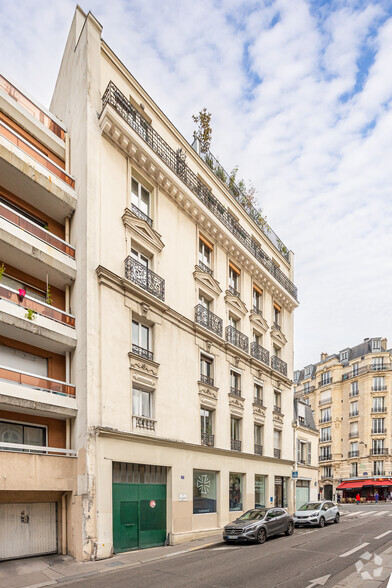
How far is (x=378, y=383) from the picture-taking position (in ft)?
208

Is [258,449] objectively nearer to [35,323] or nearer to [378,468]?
[35,323]

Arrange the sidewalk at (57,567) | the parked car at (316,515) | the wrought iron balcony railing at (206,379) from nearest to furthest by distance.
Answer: the sidewalk at (57,567)
the wrought iron balcony railing at (206,379)
the parked car at (316,515)

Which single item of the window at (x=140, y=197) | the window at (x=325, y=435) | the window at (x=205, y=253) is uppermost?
the window at (x=140, y=197)

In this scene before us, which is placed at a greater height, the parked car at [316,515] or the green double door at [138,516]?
the green double door at [138,516]

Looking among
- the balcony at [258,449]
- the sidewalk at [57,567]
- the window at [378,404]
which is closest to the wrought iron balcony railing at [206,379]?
the balcony at [258,449]

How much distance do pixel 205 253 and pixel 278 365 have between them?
33.5 ft

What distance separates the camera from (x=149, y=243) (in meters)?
20.2

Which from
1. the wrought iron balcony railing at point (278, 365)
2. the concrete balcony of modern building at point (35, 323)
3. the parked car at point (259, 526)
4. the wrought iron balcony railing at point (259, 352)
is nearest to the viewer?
the concrete balcony of modern building at point (35, 323)

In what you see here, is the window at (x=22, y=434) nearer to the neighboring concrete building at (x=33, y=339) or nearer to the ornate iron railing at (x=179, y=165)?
the neighboring concrete building at (x=33, y=339)

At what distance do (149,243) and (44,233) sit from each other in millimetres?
4711

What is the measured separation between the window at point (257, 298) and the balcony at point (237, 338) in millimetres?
2912

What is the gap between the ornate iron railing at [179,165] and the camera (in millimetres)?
19234

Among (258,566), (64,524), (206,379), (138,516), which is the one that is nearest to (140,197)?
(206,379)

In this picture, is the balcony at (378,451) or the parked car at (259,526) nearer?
the parked car at (259,526)
